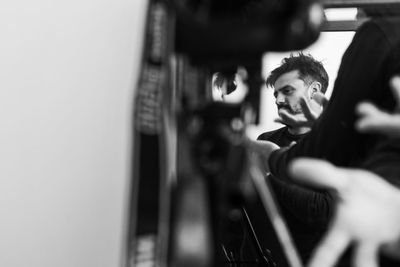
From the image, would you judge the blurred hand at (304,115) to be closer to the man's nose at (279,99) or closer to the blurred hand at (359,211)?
the man's nose at (279,99)

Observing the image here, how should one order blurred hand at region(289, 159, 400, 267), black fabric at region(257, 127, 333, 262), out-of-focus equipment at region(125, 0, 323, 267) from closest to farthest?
out-of-focus equipment at region(125, 0, 323, 267) → blurred hand at region(289, 159, 400, 267) → black fabric at region(257, 127, 333, 262)

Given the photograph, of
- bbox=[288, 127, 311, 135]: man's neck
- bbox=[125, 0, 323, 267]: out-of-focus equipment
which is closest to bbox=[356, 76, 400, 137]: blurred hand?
bbox=[288, 127, 311, 135]: man's neck

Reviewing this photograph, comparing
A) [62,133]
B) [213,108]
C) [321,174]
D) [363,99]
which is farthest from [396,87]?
[62,133]

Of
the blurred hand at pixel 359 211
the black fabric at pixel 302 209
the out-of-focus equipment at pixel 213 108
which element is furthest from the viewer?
the black fabric at pixel 302 209

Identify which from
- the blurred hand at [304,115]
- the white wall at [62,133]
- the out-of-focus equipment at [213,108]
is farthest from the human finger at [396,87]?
the white wall at [62,133]

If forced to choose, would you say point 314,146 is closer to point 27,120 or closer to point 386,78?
point 386,78

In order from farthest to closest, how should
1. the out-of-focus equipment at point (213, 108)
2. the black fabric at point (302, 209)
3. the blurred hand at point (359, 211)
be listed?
the black fabric at point (302, 209) < the blurred hand at point (359, 211) < the out-of-focus equipment at point (213, 108)

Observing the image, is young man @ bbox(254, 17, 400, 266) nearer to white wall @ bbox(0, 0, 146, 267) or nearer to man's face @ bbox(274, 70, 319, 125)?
man's face @ bbox(274, 70, 319, 125)

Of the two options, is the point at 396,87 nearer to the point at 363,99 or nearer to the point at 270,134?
the point at 363,99

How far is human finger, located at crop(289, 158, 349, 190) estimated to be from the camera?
1.64ft

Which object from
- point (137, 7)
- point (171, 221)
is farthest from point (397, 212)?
point (137, 7)

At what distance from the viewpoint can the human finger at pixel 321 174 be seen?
500 millimetres

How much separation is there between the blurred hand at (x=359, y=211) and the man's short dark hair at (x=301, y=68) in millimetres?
208

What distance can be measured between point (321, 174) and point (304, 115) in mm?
181
